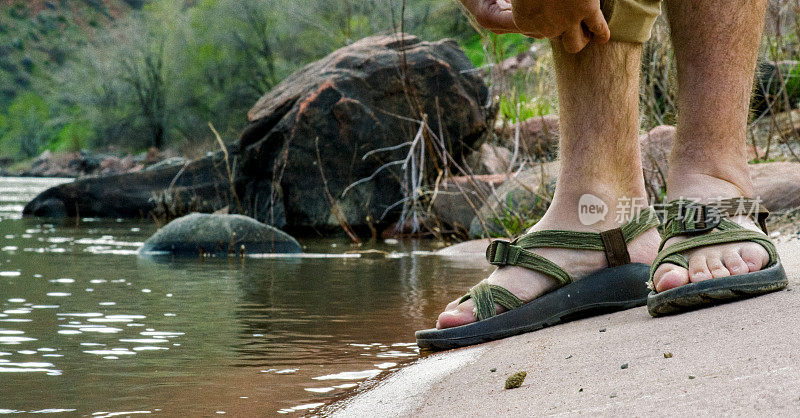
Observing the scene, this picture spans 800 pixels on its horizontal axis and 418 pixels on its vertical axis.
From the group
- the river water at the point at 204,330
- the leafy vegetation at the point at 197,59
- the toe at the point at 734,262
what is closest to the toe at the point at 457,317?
the river water at the point at 204,330

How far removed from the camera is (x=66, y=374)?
157 cm

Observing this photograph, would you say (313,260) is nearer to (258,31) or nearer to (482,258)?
(482,258)

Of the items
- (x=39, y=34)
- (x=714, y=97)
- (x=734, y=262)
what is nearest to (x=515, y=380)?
(x=734, y=262)

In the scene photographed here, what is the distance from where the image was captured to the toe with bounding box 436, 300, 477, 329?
6.21 ft

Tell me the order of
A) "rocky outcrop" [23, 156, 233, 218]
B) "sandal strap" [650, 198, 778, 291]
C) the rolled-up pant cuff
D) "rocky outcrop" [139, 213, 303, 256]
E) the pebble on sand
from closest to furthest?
the pebble on sand < "sandal strap" [650, 198, 778, 291] < the rolled-up pant cuff < "rocky outcrop" [139, 213, 303, 256] < "rocky outcrop" [23, 156, 233, 218]

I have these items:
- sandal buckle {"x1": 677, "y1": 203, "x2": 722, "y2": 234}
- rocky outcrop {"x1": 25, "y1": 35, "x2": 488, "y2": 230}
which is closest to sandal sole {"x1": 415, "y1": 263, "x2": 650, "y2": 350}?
sandal buckle {"x1": 677, "y1": 203, "x2": 722, "y2": 234}

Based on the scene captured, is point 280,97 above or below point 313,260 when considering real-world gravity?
above

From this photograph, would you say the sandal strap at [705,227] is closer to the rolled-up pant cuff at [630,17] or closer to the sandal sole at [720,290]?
the sandal sole at [720,290]

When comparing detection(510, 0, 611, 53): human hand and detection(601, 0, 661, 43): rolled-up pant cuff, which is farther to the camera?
detection(601, 0, 661, 43): rolled-up pant cuff

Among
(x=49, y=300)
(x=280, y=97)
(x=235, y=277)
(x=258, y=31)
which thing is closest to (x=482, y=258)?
(x=235, y=277)

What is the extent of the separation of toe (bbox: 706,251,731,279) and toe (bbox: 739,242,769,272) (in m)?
0.05

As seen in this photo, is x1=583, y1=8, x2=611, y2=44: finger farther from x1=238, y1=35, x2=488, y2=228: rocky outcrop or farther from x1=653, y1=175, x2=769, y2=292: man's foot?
x1=238, y1=35, x2=488, y2=228: rocky outcrop

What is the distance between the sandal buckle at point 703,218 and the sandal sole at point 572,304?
0.71 ft

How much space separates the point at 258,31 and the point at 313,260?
1011 inches
